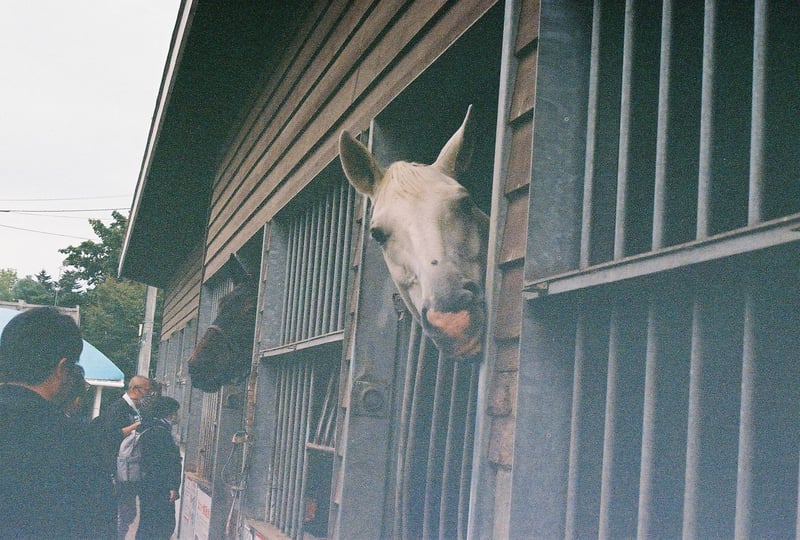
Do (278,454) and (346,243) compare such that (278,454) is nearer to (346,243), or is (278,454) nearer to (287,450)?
(287,450)

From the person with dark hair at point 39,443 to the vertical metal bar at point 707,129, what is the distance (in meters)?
2.12

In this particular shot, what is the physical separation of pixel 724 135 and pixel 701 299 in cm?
38

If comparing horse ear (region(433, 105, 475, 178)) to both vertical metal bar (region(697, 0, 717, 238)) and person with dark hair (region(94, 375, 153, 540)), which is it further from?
person with dark hair (region(94, 375, 153, 540))

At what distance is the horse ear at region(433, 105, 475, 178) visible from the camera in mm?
3277

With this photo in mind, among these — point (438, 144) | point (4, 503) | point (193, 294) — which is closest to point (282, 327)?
point (438, 144)

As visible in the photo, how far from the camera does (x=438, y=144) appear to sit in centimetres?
464

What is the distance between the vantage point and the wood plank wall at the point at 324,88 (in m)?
3.97

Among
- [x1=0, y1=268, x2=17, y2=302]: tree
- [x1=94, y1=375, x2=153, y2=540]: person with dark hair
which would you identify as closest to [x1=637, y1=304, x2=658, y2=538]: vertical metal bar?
[x1=94, y1=375, x2=153, y2=540]: person with dark hair

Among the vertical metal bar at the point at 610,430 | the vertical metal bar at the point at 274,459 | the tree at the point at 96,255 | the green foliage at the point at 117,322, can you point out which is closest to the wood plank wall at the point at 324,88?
the vertical metal bar at the point at 274,459

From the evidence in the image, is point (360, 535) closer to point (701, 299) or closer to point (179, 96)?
point (701, 299)

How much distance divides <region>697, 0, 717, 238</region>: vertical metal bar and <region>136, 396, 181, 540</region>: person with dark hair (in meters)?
6.46

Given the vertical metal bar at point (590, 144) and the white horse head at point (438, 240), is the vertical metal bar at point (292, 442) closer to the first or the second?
the white horse head at point (438, 240)

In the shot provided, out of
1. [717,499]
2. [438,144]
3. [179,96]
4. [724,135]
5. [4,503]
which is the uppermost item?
[179,96]

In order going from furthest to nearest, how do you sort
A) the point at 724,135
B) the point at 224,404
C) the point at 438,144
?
the point at 224,404 < the point at 438,144 < the point at 724,135
